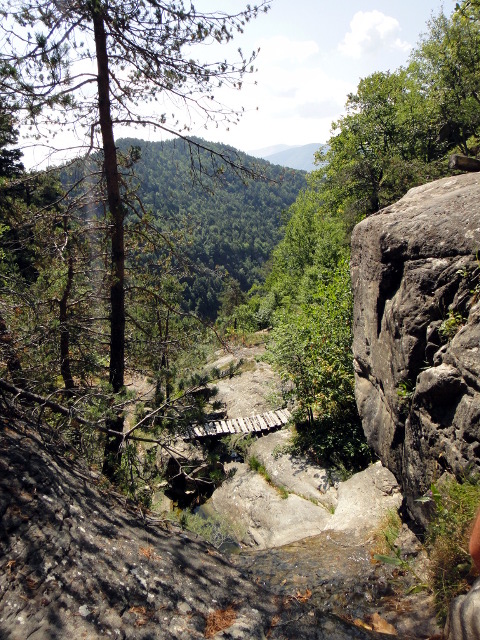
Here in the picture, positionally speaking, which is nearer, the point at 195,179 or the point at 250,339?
the point at 195,179

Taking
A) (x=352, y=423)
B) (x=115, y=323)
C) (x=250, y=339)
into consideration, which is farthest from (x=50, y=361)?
(x=250, y=339)

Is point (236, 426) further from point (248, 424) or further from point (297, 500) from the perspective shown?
point (297, 500)

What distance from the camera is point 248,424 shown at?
14.4 meters

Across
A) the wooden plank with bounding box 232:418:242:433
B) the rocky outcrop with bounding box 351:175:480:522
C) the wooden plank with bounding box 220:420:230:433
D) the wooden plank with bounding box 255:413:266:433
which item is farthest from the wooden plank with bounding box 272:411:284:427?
the rocky outcrop with bounding box 351:175:480:522

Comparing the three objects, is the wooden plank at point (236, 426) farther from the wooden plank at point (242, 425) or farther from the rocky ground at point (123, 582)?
the rocky ground at point (123, 582)

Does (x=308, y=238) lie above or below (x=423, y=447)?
above

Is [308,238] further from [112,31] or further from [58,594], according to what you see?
[58,594]

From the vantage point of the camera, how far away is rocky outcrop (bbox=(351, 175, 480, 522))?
13.6 feet

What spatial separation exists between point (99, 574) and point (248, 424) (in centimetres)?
1125

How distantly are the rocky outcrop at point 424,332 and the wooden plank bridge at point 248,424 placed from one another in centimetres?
791

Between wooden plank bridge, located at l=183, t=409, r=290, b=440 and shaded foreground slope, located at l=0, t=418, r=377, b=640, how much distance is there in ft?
31.7

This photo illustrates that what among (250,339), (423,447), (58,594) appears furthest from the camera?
(250,339)

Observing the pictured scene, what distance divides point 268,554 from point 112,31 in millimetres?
7904

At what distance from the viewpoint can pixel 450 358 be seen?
434cm
